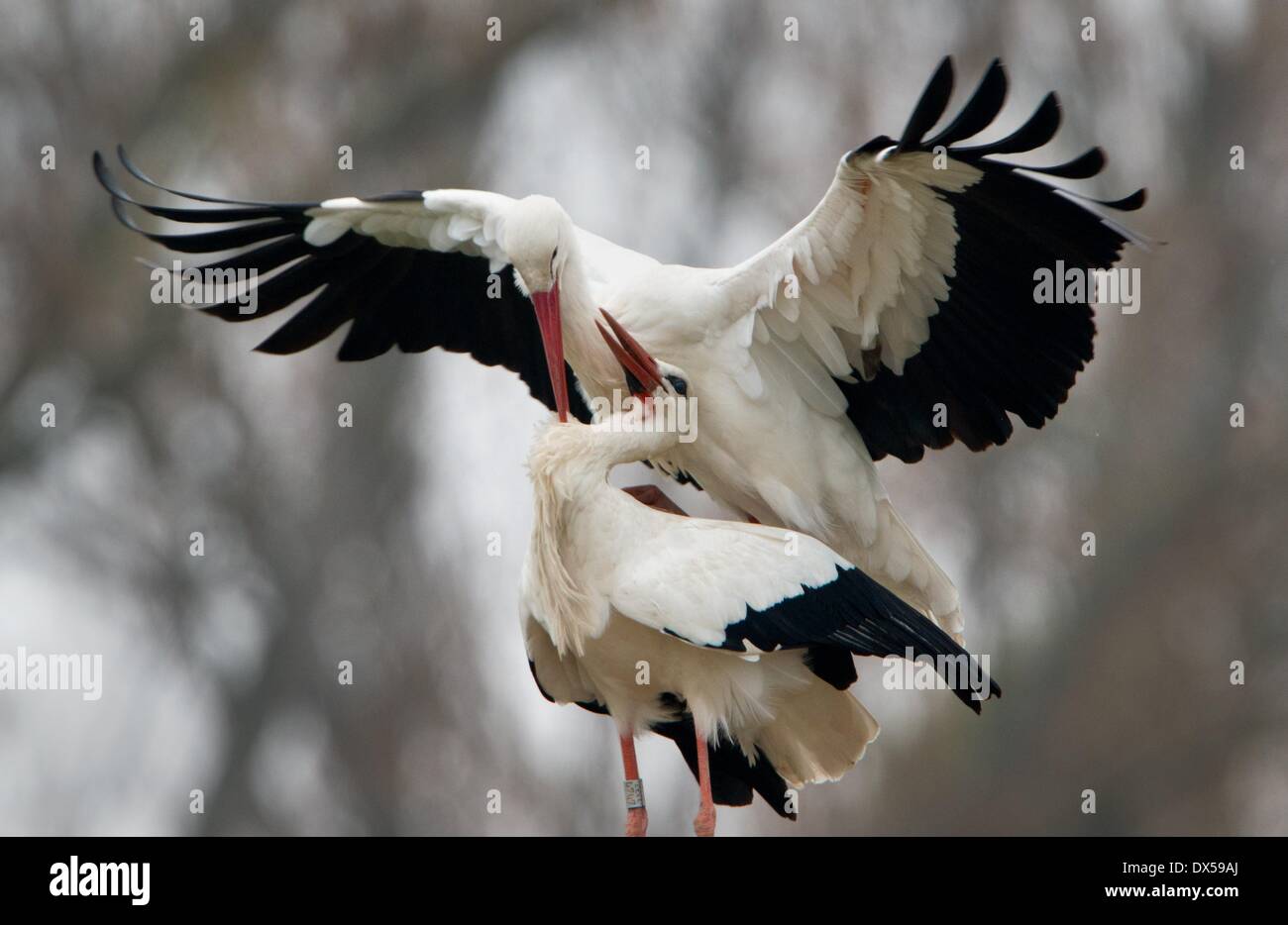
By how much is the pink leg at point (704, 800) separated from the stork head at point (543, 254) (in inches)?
44.2

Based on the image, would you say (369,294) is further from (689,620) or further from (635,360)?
(689,620)

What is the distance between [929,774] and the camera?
44.0 ft

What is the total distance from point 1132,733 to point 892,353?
7.60 m

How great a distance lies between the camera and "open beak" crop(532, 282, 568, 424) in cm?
636

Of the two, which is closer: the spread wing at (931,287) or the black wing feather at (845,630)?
the black wing feather at (845,630)

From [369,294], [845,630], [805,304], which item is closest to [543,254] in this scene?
[805,304]

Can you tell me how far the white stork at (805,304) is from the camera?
6.27 m

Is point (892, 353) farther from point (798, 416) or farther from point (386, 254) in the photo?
point (386, 254)

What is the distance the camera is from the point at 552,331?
255 inches

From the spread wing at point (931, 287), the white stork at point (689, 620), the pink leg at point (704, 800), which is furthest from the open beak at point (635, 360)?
the pink leg at point (704, 800)
